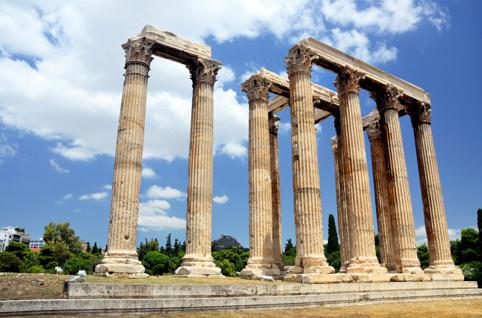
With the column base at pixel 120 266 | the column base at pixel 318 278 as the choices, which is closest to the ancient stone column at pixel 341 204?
the column base at pixel 318 278

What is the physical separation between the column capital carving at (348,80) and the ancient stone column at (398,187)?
429 cm

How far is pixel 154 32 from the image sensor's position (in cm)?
2739

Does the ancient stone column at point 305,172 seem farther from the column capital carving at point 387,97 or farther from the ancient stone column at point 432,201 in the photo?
the ancient stone column at point 432,201

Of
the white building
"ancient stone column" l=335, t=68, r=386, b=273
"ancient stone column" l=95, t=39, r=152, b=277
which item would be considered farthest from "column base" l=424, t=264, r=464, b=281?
the white building

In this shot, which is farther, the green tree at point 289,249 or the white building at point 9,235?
the white building at point 9,235

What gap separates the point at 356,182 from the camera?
94.2 feet

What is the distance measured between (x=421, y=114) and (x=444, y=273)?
14316 mm

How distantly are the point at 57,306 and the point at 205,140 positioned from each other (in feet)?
53.7

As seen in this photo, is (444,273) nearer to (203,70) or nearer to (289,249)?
(203,70)

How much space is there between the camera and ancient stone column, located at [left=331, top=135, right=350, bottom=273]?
112 feet

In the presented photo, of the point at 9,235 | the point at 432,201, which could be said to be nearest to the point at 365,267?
the point at 432,201

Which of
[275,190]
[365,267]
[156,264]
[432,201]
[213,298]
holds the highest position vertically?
[275,190]

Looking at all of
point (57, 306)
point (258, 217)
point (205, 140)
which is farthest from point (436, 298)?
point (57, 306)

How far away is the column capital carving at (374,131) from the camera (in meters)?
37.5
